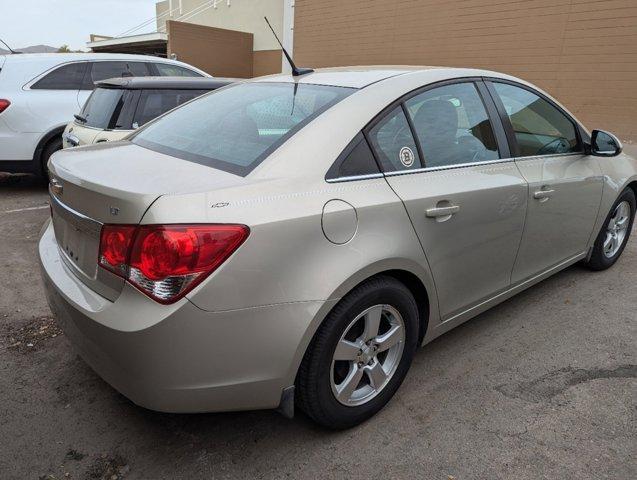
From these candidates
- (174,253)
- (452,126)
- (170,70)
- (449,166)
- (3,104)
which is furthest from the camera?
(170,70)

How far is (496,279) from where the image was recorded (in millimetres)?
3133

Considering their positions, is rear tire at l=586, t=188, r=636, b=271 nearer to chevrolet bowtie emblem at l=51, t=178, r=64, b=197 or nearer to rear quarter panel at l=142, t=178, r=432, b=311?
rear quarter panel at l=142, t=178, r=432, b=311

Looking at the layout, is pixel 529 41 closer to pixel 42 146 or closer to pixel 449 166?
pixel 42 146

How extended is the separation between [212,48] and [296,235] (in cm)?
2359

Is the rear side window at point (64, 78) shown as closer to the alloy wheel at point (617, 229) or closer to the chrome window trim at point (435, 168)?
the chrome window trim at point (435, 168)

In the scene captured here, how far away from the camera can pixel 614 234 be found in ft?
14.8

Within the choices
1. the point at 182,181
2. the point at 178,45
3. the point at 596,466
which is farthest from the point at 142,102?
the point at 178,45

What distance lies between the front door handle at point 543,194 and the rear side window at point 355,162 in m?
1.31

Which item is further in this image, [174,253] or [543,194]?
[543,194]

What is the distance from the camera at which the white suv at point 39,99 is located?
654 centimetres

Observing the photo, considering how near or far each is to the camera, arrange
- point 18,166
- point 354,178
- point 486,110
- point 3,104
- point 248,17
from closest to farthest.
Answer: point 354,178
point 486,110
point 3,104
point 18,166
point 248,17

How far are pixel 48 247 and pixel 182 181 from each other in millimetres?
1026

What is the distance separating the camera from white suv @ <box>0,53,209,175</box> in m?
6.54

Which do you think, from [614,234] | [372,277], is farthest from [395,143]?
[614,234]
